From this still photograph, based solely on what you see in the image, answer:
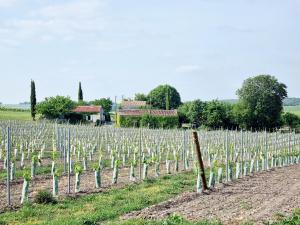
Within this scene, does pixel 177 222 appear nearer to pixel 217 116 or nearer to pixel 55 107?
pixel 217 116

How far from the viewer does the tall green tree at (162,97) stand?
108 metres

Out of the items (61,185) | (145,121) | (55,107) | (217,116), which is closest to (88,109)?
(55,107)

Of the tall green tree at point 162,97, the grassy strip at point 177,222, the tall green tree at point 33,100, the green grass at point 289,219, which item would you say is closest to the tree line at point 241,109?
the tall green tree at point 33,100

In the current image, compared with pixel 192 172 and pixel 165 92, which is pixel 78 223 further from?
pixel 165 92

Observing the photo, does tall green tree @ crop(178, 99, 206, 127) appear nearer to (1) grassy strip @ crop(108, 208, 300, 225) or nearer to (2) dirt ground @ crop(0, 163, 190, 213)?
(2) dirt ground @ crop(0, 163, 190, 213)

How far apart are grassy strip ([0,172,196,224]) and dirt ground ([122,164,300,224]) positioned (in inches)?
18.5

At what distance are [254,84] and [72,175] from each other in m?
61.4

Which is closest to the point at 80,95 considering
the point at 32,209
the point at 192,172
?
the point at 192,172

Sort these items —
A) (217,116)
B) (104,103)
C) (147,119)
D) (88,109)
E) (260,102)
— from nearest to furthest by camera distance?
(217,116), (147,119), (260,102), (88,109), (104,103)

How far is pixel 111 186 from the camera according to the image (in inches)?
615

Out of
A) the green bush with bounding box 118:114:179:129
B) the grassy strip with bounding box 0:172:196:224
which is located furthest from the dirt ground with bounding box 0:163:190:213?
the green bush with bounding box 118:114:179:129

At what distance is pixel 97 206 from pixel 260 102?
208 ft

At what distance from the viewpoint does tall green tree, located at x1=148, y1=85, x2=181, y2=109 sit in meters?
108

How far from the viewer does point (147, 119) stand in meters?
68.5
